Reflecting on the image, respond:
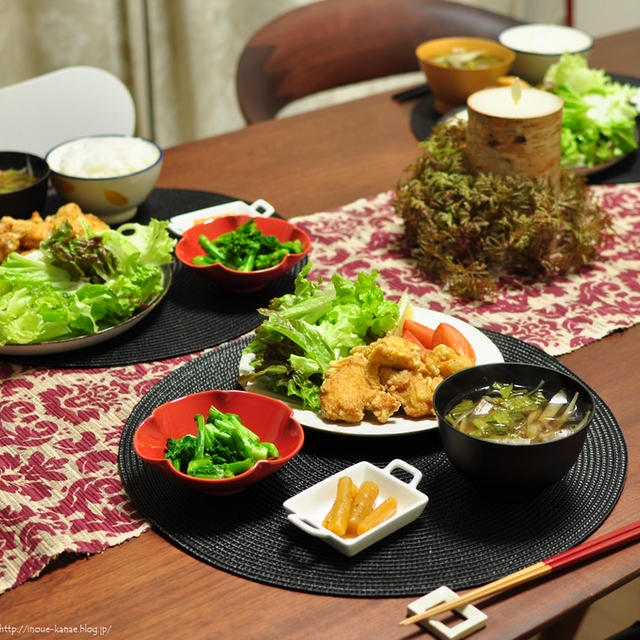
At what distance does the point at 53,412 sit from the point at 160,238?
0.43m

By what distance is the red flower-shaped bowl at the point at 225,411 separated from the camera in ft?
3.76

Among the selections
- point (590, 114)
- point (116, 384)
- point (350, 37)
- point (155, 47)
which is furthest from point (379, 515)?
point (155, 47)

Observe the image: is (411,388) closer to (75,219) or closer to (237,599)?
(237,599)

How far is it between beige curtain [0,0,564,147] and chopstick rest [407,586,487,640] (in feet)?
9.29

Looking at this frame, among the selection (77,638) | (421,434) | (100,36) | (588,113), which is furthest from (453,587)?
(100,36)

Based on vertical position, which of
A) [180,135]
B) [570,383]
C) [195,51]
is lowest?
[180,135]

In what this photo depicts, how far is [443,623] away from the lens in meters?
1.00

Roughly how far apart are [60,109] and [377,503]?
1.51 metres

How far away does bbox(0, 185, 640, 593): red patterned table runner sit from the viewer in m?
1.16

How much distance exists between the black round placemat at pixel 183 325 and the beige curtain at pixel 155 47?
1955mm

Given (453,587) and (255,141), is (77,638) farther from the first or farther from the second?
(255,141)

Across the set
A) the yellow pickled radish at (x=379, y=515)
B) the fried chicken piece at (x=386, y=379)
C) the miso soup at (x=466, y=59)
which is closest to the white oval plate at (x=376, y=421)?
the fried chicken piece at (x=386, y=379)

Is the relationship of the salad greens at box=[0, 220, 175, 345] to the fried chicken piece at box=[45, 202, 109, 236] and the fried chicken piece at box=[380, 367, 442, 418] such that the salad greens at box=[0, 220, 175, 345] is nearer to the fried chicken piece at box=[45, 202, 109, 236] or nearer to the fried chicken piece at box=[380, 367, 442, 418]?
the fried chicken piece at box=[45, 202, 109, 236]

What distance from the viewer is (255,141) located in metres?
2.30
